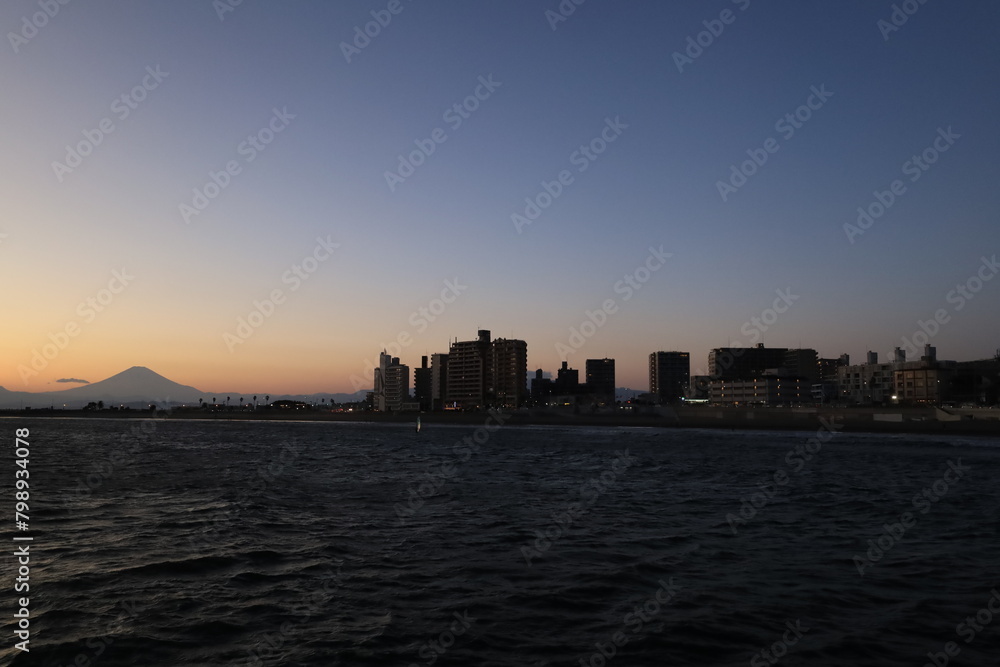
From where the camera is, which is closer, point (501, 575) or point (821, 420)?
point (501, 575)

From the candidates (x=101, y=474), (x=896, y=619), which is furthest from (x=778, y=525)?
(x=101, y=474)

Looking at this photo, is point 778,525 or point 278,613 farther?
point 778,525

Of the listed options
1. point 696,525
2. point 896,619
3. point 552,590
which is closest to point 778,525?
point 696,525

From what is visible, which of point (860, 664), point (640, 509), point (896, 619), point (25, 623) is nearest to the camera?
point (860, 664)

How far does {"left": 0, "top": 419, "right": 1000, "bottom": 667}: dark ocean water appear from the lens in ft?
39.0

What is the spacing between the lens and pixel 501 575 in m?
17.1

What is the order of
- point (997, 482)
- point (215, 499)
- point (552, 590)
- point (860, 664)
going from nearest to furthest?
point (860, 664) → point (552, 590) → point (215, 499) → point (997, 482)

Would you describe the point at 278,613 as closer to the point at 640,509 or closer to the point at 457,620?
the point at 457,620

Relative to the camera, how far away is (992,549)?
20.7 m

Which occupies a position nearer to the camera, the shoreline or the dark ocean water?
the dark ocean water

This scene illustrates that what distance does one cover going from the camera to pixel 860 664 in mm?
11141

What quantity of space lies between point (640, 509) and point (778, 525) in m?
6.12

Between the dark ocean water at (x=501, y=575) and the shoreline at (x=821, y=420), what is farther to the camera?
the shoreline at (x=821, y=420)

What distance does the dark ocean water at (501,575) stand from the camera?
11.9 meters
